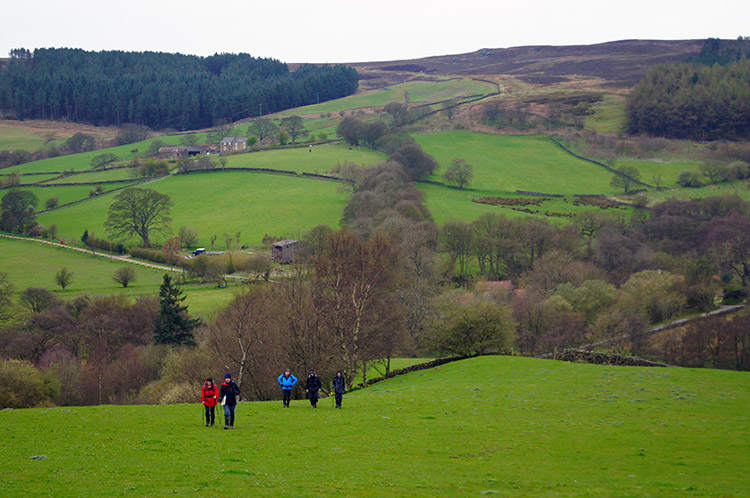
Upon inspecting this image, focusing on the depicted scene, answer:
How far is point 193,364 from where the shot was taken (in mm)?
46719

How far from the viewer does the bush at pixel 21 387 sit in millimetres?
38000

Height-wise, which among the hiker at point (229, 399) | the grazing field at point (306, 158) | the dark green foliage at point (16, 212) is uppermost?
the grazing field at point (306, 158)

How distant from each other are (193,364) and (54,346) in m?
24.3

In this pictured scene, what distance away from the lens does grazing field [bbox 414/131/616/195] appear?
126750 mm

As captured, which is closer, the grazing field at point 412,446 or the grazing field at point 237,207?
the grazing field at point 412,446

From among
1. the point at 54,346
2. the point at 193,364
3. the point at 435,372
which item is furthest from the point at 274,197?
the point at 435,372

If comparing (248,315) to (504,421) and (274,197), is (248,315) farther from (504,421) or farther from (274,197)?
(274,197)

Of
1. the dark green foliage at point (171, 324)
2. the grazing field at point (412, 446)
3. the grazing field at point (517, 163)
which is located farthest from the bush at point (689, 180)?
the grazing field at point (412, 446)

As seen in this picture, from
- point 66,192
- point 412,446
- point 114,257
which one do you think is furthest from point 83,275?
point 412,446

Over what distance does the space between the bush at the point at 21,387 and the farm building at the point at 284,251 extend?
5051 centimetres

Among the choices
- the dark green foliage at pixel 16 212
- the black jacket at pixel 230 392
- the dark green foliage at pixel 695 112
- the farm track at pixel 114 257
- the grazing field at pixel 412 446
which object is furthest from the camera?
the dark green foliage at pixel 695 112

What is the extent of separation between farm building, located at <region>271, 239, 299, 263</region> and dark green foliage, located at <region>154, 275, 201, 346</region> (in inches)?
1140

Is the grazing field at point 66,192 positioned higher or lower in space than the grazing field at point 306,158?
lower

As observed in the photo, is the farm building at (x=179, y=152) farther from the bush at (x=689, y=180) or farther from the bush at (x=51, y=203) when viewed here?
the bush at (x=689, y=180)
